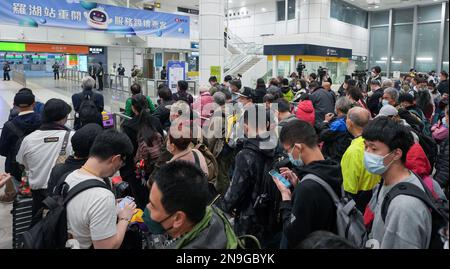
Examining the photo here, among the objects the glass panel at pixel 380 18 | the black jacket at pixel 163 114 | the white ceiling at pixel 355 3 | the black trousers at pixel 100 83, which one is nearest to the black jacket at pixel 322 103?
the black jacket at pixel 163 114

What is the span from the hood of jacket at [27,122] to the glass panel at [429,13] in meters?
30.9

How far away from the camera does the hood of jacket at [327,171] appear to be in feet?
7.27

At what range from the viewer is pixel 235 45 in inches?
1023

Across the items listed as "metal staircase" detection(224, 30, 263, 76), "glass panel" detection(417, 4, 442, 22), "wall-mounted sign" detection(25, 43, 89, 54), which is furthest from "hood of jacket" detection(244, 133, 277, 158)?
"glass panel" detection(417, 4, 442, 22)

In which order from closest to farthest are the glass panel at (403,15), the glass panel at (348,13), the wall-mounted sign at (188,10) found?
the glass panel at (348,13)
the wall-mounted sign at (188,10)
the glass panel at (403,15)

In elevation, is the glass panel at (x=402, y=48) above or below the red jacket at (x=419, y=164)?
above

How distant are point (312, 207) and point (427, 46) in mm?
31146

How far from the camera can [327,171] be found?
7.33 feet

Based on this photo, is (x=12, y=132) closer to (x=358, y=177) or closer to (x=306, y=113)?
(x=358, y=177)

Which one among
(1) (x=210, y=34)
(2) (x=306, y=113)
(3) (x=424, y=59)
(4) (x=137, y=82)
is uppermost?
(3) (x=424, y=59)

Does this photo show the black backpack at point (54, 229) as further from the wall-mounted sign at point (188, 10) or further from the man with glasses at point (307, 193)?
the wall-mounted sign at point (188, 10)

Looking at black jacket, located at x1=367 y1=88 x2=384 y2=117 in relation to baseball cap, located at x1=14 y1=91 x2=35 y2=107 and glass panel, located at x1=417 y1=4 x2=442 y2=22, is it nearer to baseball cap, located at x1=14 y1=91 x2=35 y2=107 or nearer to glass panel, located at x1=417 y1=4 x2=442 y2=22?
baseball cap, located at x1=14 y1=91 x2=35 y2=107

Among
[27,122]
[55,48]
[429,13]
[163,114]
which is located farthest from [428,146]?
[429,13]
